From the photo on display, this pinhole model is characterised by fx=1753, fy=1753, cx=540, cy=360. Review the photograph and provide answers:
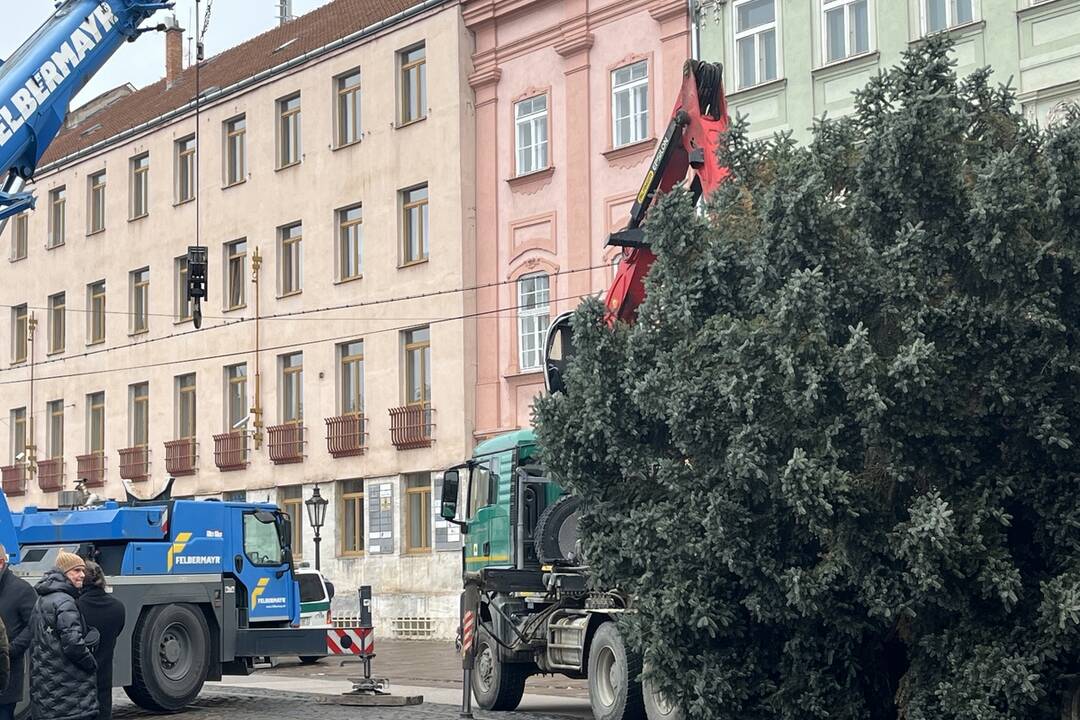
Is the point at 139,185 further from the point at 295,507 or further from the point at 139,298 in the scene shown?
the point at 295,507

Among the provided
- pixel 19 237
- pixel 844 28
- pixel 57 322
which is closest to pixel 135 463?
pixel 57 322

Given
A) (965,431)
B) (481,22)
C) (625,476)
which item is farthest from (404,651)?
(965,431)

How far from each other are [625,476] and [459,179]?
2094 centimetres

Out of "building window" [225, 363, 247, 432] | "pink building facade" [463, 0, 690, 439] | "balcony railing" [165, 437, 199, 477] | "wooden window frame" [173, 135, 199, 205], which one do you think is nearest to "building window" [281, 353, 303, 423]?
"building window" [225, 363, 247, 432]

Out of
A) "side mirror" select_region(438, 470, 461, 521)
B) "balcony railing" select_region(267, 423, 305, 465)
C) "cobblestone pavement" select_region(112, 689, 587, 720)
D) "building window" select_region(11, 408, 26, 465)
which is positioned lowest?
"cobblestone pavement" select_region(112, 689, 587, 720)

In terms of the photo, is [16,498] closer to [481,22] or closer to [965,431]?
[481,22]

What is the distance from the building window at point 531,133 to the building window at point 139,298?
13.7 m

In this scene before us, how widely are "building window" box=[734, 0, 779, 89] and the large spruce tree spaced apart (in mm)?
15593

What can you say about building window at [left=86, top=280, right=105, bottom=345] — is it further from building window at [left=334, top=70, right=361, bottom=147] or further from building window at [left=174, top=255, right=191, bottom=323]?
building window at [left=334, top=70, right=361, bottom=147]

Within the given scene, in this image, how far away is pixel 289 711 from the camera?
1927 cm

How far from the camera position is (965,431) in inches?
498

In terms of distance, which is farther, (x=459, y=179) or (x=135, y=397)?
(x=135, y=397)

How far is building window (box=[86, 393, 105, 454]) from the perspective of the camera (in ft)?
150

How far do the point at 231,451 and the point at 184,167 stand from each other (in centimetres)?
761
